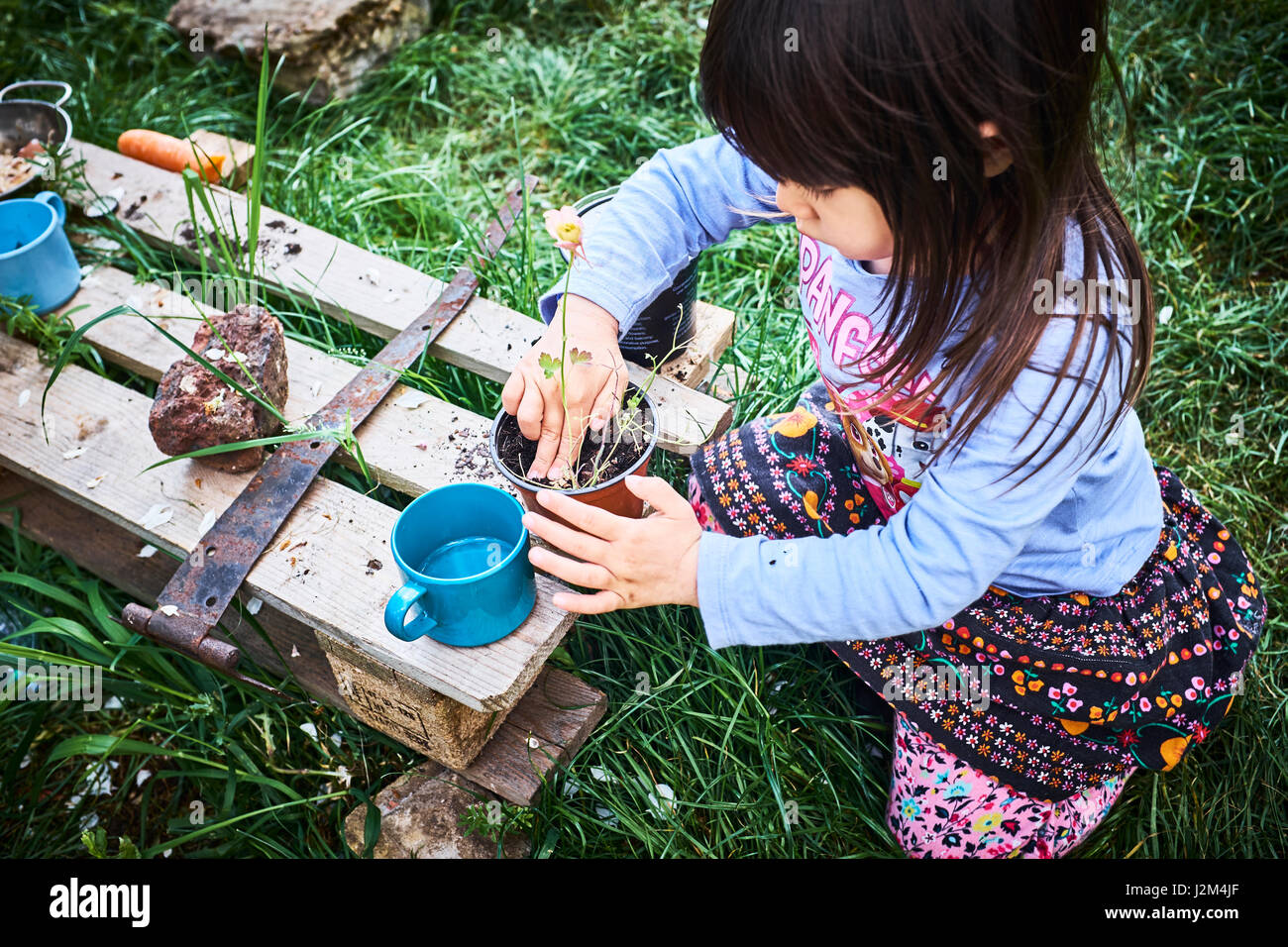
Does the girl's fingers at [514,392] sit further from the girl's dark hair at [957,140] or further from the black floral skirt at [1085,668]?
the black floral skirt at [1085,668]

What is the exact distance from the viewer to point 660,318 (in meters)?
1.83

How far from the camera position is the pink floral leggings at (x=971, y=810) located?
5.47ft

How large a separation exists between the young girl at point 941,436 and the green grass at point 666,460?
0.27m

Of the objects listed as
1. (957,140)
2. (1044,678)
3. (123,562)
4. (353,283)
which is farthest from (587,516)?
(123,562)

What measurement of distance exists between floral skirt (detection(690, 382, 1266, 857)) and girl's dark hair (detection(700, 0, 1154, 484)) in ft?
1.51

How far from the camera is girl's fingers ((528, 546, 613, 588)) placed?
136 centimetres

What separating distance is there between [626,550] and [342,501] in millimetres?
605

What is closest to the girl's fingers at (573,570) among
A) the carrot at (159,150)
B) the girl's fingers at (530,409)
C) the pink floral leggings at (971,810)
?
the girl's fingers at (530,409)

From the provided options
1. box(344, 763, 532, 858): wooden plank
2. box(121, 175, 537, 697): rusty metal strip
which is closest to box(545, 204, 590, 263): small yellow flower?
box(121, 175, 537, 697): rusty metal strip

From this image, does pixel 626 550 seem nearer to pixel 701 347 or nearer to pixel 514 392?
pixel 514 392

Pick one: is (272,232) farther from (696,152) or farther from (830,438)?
(830,438)

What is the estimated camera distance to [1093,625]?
156 centimetres

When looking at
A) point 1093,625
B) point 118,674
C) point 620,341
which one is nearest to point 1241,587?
point 1093,625

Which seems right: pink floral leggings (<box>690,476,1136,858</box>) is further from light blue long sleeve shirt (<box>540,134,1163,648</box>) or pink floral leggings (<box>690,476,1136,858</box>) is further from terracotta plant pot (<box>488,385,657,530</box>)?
terracotta plant pot (<box>488,385,657,530</box>)
